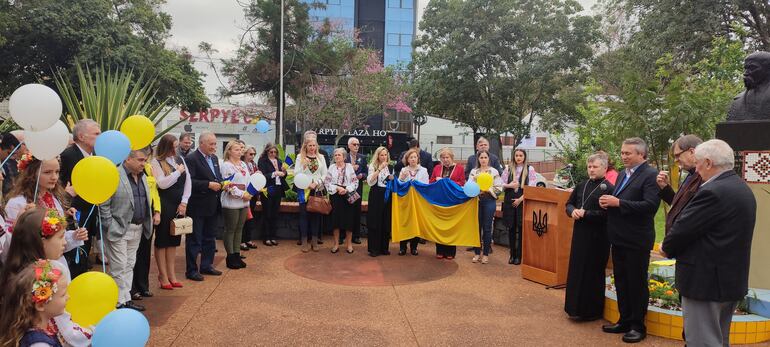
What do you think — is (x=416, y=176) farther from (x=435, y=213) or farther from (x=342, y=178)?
(x=342, y=178)

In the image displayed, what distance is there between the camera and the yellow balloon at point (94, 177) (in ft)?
11.5

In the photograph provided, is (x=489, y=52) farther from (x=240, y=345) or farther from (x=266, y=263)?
(x=240, y=345)

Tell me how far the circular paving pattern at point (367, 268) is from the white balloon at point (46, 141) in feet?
11.5

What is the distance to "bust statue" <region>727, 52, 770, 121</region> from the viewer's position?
4848 millimetres

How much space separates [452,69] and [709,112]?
18.3 m

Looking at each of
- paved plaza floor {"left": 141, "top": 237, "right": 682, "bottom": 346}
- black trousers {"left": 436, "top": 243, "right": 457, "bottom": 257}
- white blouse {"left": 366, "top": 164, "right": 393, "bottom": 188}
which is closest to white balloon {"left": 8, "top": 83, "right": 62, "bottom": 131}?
paved plaza floor {"left": 141, "top": 237, "right": 682, "bottom": 346}

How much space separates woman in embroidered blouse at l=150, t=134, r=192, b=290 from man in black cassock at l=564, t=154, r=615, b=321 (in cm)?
421

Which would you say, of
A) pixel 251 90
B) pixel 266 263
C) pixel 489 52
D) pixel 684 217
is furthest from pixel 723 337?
pixel 251 90

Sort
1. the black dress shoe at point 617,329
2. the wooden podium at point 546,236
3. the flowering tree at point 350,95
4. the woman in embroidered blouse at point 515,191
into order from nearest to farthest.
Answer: the black dress shoe at point 617,329, the wooden podium at point 546,236, the woman in embroidered blouse at point 515,191, the flowering tree at point 350,95

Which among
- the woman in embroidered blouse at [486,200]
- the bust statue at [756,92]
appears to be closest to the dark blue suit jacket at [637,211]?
the bust statue at [756,92]

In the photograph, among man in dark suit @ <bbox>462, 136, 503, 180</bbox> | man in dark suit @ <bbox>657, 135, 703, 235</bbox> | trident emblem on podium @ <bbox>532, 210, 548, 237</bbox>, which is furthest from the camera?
man in dark suit @ <bbox>462, 136, 503, 180</bbox>

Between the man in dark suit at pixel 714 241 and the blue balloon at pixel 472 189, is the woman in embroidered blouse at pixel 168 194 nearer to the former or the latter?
the blue balloon at pixel 472 189

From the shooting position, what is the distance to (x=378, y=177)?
7.91 metres

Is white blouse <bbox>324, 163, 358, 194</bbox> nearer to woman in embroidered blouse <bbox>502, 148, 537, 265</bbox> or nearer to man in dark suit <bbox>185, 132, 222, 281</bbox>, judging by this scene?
man in dark suit <bbox>185, 132, 222, 281</bbox>
